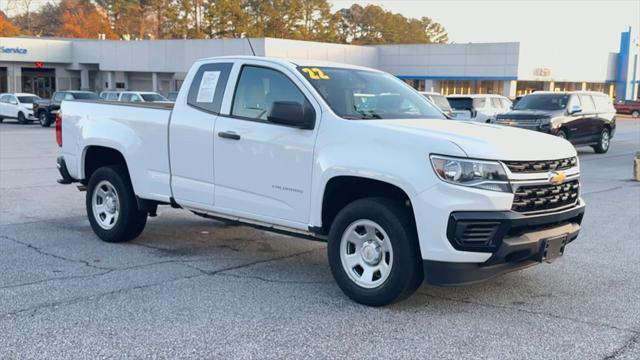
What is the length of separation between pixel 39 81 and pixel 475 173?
203 feet

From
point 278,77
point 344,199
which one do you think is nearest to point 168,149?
point 278,77

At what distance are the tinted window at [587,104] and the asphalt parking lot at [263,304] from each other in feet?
44.6

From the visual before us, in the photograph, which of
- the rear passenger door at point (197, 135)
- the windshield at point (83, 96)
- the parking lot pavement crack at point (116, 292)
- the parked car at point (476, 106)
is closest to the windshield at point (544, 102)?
the parked car at point (476, 106)

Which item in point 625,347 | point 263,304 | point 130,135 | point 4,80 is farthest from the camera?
point 4,80

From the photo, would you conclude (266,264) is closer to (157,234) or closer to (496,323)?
(157,234)

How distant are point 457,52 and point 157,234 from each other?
48545mm

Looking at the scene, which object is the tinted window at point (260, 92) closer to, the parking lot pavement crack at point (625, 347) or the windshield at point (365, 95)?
the windshield at point (365, 95)

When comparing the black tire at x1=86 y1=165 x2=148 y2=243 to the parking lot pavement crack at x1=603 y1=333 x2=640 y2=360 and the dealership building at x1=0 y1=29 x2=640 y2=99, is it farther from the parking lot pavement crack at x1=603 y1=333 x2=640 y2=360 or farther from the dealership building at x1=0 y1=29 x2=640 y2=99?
the dealership building at x1=0 y1=29 x2=640 y2=99

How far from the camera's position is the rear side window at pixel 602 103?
2256cm

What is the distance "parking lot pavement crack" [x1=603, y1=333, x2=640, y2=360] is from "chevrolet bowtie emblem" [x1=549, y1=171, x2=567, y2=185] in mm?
1270

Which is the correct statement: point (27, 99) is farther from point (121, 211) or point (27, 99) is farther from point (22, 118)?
point (121, 211)

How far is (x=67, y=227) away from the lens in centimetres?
895

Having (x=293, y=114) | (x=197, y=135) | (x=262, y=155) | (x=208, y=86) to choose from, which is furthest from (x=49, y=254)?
(x=293, y=114)

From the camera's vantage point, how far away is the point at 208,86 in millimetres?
7109
